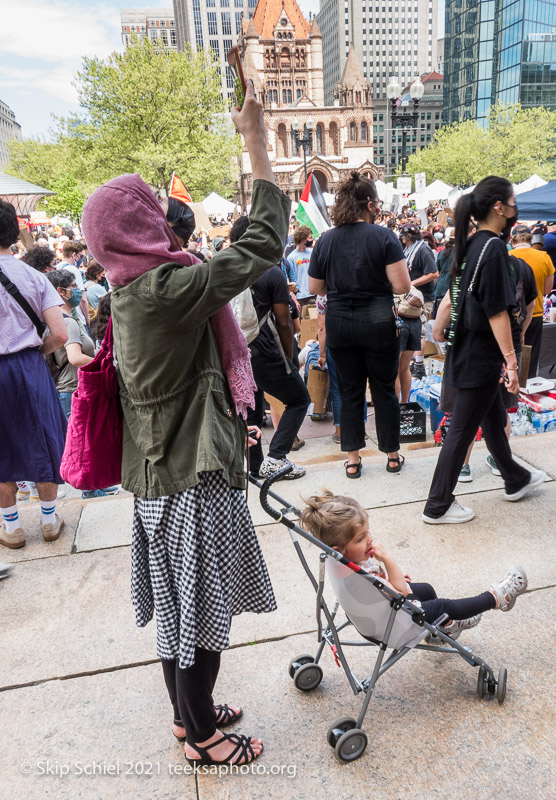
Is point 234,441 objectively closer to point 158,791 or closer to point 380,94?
point 158,791

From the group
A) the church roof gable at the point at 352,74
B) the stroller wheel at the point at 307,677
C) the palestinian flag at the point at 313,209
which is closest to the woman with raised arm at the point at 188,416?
the stroller wheel at the point at 307,677

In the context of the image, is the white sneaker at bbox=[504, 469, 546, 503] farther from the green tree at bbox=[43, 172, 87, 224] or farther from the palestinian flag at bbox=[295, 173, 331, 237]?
the green tree at bbox=[43, 172, 87, 224]

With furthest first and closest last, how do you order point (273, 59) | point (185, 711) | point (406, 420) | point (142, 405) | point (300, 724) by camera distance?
1. point (273, 59)
2. point (406, 420)
3. point (300, 724)
4. point (185, 711)
5. point (142, 405)

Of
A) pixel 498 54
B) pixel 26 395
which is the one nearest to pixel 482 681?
pixel 26 395

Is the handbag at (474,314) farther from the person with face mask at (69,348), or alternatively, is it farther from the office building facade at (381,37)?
the office building facade at (381,37)

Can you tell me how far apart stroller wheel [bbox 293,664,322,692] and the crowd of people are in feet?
0.93

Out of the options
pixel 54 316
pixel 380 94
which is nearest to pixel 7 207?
pixel 54 316

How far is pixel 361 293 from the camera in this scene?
4.07 meters

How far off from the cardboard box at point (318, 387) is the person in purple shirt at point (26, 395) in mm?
3184

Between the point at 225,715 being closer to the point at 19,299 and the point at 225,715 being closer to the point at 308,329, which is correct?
the point at 19,299

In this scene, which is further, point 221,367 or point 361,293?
point 361,293

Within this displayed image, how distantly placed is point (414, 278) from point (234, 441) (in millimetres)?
6370

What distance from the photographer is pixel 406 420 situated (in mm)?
5660

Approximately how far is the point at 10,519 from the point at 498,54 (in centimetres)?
9120
